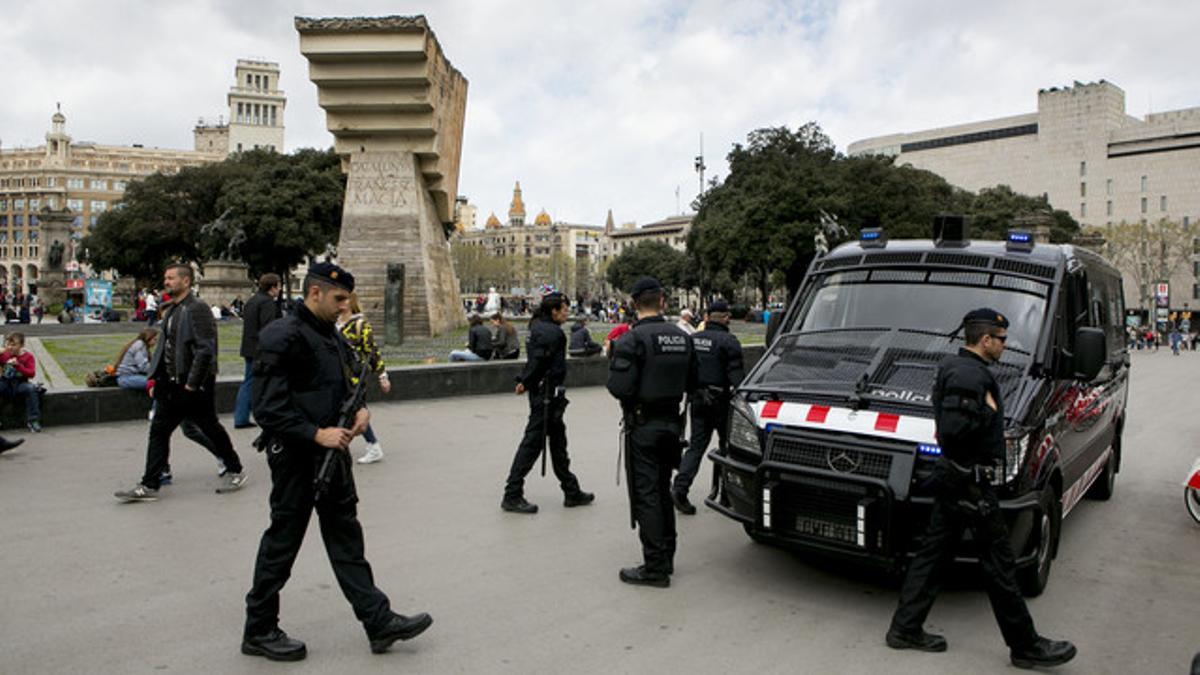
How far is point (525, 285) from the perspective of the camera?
13862cm

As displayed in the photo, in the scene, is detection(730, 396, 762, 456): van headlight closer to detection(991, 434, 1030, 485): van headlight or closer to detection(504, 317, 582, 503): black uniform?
detection(991, 434, 1030, 485): van headlight

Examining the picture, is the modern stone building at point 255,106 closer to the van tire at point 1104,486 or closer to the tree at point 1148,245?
the tree at point 1148,245

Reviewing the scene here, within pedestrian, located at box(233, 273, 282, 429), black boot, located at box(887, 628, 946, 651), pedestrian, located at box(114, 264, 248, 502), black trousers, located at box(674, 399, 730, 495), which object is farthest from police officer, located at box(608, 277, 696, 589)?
pedestrian, located at box(233, 273, 282, 429)

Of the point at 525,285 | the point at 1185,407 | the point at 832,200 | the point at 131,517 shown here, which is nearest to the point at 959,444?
the point at 131,517

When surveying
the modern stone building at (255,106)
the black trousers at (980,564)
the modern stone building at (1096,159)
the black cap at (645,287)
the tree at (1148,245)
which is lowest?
the black trousers at (980,564)

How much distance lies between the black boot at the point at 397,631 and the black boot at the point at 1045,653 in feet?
9.33

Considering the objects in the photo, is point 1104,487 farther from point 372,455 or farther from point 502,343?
point 502,343

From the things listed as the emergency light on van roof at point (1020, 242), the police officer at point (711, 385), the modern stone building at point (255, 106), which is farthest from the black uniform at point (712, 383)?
the modern stone building at point (255, 106)

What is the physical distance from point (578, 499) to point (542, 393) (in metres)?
1.00

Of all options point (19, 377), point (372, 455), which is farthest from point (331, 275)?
point (19, 377)

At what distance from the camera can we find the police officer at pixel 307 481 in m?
4.04

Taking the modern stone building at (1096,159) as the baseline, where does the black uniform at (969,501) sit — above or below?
below

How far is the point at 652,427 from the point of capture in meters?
5.36

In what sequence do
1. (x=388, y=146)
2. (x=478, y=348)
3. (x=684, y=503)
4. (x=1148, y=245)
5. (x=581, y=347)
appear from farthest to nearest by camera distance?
(x=1148, y=245) < (x=388, y=146) < (x=581, y=347) < (x=478, y=348) < (x=684, y=503)
